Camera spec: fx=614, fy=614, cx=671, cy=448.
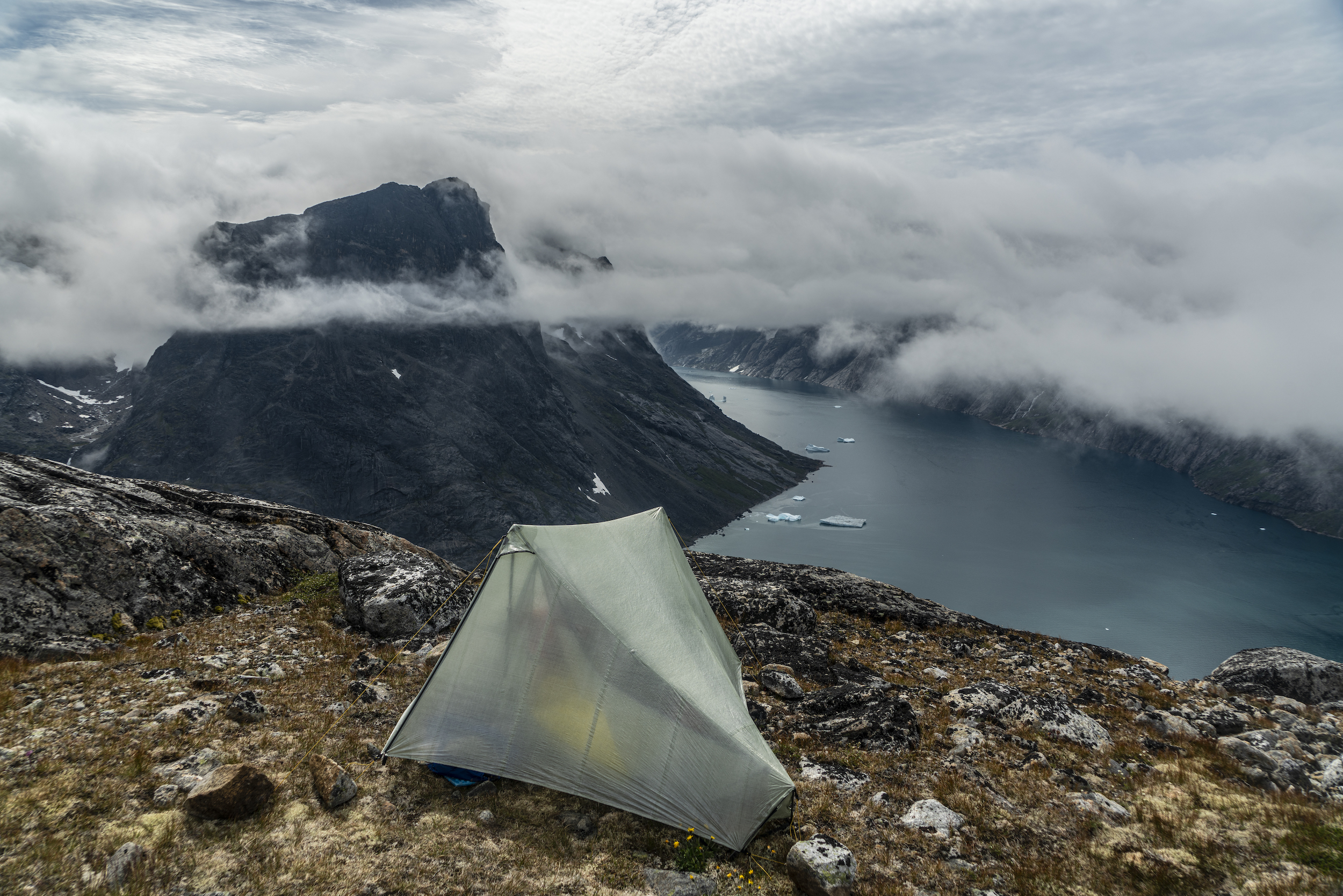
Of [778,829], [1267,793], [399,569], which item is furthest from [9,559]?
[1267,793]

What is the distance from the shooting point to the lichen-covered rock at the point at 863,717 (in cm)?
1295

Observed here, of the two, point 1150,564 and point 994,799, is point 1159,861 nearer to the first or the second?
point 994,799

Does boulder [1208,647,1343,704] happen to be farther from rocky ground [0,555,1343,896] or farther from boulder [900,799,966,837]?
boulder [900,799,966,837]

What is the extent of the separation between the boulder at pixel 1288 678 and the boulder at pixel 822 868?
17735 millimetres

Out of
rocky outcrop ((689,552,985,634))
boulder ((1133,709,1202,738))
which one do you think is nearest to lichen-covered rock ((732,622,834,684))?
rocky outcrop ((689,552,985,634))

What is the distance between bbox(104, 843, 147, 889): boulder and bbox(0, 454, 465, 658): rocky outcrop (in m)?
7.75

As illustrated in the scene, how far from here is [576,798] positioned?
414 inches

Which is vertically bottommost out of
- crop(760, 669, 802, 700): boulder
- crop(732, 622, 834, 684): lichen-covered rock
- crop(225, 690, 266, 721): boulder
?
crop(732, 622, 834, 684): lichen-covered rock

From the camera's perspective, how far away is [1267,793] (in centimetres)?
1172

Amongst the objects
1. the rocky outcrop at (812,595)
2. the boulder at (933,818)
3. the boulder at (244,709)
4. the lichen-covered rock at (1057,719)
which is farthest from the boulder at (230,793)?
the lichen-covered rock at (1057,719)

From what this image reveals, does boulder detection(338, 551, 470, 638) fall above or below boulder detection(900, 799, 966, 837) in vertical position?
above

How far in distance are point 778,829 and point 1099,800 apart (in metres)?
6.31

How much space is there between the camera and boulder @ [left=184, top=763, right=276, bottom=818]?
8.22 metres

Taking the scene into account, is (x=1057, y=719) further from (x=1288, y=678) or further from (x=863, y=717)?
(x=1288, y=678)
